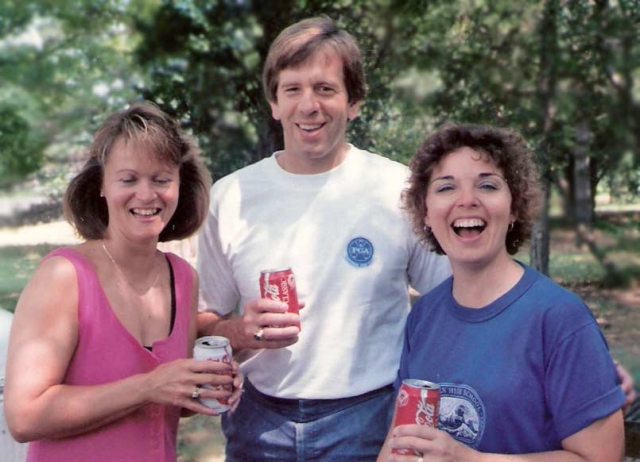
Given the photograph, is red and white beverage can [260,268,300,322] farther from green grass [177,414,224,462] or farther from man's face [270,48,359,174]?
green grass [177,414,224,462]

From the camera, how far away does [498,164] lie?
5.93ft

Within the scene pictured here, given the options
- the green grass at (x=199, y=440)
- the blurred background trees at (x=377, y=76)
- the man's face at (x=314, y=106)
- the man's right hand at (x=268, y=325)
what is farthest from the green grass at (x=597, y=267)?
the man's right hand at (x=268, y=325)

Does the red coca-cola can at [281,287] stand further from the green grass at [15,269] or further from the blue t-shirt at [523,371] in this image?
the green grass at [15,269]

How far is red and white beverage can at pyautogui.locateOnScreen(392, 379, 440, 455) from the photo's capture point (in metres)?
1.60

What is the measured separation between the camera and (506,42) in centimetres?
748

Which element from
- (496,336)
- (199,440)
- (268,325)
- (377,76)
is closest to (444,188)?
(496,336)

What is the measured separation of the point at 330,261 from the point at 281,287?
0.21 m

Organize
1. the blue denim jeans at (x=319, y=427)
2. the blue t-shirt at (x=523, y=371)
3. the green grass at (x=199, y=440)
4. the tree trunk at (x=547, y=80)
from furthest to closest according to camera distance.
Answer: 1. the tree trunk at (x=547, y=80)
2. the green grass at (x=199, y=440)
3. the blue denim jeans at (x=319, y=427)
4. the blue t-shirt at (x=523, y=371)

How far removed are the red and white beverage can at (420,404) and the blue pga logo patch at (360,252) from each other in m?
0.60

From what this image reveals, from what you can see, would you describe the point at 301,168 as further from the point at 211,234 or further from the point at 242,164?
the point at 242,164

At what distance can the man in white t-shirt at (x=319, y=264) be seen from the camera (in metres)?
2.14

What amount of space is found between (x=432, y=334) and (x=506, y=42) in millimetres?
6271

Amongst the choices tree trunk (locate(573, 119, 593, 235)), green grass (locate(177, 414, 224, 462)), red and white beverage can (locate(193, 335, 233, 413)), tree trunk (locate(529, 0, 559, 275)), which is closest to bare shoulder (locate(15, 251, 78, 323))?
red and white beverage can (locate(193, 335, 233, 413))

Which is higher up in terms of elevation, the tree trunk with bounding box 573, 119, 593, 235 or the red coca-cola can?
the tree trunk with bounding box 573, 119, 593, 235
